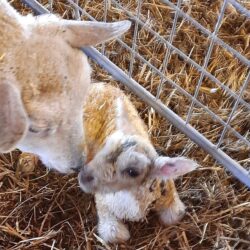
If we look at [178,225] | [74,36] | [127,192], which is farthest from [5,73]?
[178,225]

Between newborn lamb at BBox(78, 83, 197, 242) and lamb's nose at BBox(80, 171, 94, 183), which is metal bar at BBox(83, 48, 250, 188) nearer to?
newborn lamb at BBox(78, 83, 197, 242)

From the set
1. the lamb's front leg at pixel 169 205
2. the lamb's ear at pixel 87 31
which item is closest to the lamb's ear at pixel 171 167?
the lamb's front leg at pixel 169 205

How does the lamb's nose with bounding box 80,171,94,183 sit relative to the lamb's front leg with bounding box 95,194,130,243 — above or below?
above

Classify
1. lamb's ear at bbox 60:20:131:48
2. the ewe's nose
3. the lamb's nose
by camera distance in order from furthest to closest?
the ewe's nose → the lamb's nose → lamb's ear at bbox 60:20:131:48

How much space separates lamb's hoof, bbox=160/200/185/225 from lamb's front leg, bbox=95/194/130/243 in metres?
0.19

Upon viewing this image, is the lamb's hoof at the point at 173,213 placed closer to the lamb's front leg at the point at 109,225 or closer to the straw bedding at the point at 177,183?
the straw bedding at the point at 177,183

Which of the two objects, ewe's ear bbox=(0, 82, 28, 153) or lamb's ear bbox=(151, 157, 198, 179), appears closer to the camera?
ewe's ear bbox=(0, 82, 28, 153)

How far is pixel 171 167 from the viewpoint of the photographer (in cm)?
271

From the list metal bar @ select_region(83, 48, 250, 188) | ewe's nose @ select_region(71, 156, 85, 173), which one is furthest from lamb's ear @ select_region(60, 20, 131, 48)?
metal bar @ select_region(83, 48, 250, 188)

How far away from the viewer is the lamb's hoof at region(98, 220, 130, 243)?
9.82 ft

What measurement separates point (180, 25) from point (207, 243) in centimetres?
132

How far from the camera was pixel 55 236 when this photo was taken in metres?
3.07

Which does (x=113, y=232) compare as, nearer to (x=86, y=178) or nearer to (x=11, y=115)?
(x=86, y=178)

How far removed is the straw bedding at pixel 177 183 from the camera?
10.0 ft
